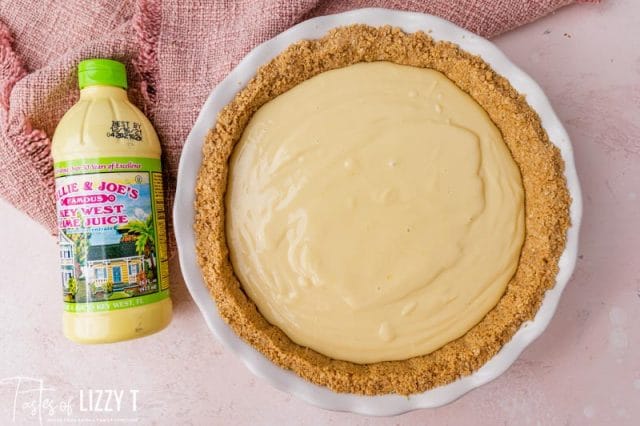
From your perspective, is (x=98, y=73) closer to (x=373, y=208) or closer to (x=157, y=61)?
(x=157, y=61)

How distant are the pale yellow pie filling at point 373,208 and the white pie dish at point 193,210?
0.07m

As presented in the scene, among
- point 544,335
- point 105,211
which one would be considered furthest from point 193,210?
point 544,335

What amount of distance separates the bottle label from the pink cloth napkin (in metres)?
0.12

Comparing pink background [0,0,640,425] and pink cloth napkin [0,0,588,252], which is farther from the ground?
pink cloth napkin [0,0,588,252]

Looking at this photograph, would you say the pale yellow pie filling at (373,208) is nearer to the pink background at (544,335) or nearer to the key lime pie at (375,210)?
the key lime pie at (375,210)

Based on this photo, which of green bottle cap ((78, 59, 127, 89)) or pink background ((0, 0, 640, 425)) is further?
pink background ((0, 0, 640, 425))

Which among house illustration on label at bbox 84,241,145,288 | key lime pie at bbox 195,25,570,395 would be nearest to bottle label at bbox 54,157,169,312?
house illustration on label at bbox 84,241,145,288

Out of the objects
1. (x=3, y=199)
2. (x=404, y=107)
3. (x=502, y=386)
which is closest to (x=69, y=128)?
(x=3, y=199)

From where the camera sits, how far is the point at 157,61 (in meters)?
1.06

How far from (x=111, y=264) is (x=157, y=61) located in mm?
406

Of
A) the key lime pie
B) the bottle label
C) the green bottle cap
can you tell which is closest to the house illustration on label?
the bottle label

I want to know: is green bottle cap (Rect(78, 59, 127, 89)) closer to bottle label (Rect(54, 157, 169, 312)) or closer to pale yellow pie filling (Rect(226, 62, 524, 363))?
bottle label (Rect(54, 157, 169, 312))

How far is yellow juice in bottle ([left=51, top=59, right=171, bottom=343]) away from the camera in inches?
36.8

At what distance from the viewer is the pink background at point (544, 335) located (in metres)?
1.11
